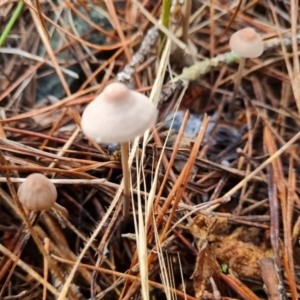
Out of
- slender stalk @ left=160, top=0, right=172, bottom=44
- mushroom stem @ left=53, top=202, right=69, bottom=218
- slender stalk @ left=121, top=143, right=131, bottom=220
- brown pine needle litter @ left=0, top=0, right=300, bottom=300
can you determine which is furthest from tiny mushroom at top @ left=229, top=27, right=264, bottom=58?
mushroom stem @ left=53, top=202, right=69, bottom=218

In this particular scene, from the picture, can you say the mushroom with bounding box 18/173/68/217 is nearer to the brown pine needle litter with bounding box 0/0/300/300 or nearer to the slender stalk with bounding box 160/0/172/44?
the brown pine needle litter with bounding box 0/0/300/300

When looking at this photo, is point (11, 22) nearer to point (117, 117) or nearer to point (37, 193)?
point (37, 193)

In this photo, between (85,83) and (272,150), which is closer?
(272,150)

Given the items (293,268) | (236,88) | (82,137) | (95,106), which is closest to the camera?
(95,106)

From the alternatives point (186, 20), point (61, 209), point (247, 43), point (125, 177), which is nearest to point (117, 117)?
point (125, 177)

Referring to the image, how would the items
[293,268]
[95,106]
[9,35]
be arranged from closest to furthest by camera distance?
1. [95,106]
2. [293,268]
3. [9,35]

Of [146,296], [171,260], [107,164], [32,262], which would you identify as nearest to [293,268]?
[171,260]

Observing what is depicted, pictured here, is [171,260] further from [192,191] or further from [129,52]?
[129,52]

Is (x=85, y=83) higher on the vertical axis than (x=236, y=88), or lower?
lower

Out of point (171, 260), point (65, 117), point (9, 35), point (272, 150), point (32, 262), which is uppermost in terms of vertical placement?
point (9, 35)
